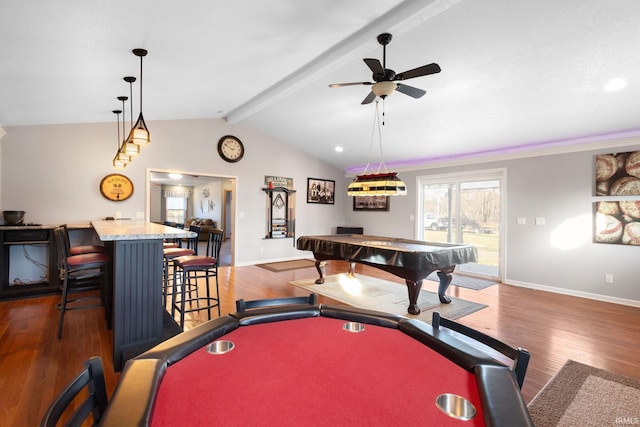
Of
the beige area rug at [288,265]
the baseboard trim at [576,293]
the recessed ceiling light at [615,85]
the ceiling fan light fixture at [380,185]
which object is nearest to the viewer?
the recessed ceiling light at [615,85]

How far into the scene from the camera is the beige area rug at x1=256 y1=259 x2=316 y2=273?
6457 mm

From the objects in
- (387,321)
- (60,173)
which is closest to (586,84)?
(387,321)

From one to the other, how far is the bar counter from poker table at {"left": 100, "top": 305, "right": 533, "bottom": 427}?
1408mm

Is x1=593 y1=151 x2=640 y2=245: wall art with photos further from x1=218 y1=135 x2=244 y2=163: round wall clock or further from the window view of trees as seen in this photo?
x1=218 y1=135 x2=244 y2=163: round wall clock

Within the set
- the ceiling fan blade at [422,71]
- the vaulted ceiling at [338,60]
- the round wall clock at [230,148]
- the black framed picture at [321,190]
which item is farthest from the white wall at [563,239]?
the round wall clock at [230,148]

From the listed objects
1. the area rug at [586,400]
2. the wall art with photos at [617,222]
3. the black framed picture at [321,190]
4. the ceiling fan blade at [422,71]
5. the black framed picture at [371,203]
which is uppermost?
the ceiling fan blade at [422,71]

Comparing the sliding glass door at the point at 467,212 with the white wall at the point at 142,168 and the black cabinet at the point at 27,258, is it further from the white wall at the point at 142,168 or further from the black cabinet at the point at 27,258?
the black cabinet at the point at 27,258

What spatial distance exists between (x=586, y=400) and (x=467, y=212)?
4522 mm

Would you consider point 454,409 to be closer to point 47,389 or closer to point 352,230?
point 47,389

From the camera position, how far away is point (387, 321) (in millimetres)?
1406

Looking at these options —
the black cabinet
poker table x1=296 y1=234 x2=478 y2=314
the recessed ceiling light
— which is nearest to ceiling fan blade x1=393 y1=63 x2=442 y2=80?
poker table x1=296 y1=234 x2=478 y2=314

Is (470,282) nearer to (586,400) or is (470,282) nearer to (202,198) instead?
(586,400)

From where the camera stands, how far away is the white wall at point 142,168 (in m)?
4.48

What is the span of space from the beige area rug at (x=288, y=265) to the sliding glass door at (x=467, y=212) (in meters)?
2.58
